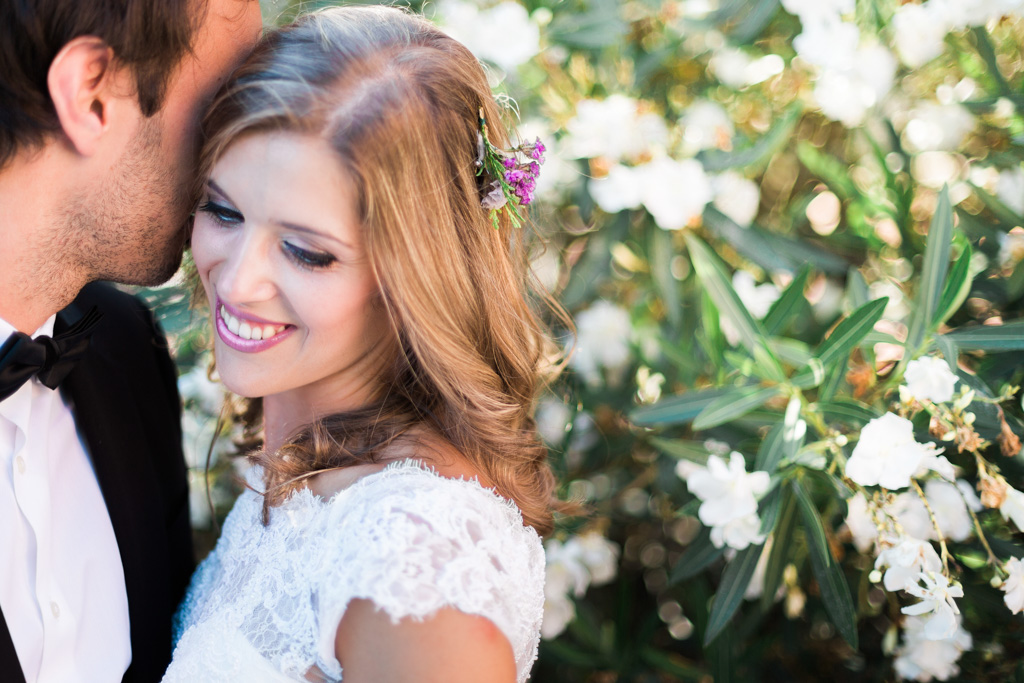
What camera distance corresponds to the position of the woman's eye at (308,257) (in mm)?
1231

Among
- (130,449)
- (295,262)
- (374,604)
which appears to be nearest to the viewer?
(374,604)

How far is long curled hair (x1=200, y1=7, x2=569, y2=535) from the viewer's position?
47.7 inches

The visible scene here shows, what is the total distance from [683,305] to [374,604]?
1421mm

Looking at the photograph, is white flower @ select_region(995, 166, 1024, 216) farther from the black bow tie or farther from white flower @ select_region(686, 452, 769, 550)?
the black bow tie

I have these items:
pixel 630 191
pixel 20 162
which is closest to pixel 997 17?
pixel 630 191

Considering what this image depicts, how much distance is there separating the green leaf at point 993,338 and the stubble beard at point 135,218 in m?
1.52

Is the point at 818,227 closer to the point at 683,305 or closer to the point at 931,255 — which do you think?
the point at 683,305

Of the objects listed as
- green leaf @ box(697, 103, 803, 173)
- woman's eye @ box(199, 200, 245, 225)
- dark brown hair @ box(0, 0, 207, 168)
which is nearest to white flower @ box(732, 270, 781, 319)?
green leaf @ box(697, 103, 803, 173)

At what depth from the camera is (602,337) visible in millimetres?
2213

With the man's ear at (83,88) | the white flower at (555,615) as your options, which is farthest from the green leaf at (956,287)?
the man's ear at (83,88)

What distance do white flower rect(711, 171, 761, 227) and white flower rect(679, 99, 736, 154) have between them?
99 millimetres

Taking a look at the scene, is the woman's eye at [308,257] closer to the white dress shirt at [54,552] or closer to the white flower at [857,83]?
the white dress shirt at [54,552]

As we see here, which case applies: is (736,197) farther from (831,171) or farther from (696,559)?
(696,559)

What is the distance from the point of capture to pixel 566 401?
218cm
